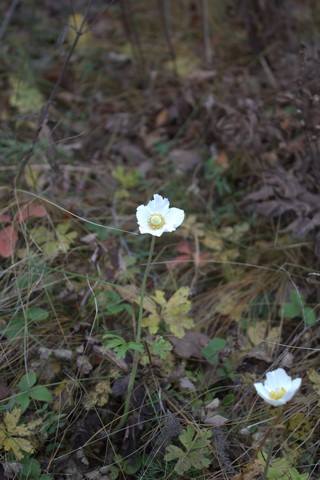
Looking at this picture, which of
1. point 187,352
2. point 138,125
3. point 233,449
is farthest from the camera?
point 138,125

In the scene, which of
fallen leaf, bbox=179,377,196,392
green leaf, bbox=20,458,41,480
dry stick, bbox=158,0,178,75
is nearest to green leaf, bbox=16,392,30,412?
green leaf, bbox=20,458,41,480

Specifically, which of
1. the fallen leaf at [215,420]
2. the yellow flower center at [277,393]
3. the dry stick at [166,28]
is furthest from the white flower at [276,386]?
the dry stick at [166,28]

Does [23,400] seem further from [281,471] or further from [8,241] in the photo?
[281,471]

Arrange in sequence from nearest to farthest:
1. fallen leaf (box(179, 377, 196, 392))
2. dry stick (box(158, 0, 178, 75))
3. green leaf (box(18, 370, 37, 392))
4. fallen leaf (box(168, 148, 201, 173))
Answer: green leaf (box(18, 370, 37, 392)) < fallen leaf (box(179, 377, 196, 392)) < fallen leaf (box(168, 148, 201, 173)) < dry stick (box(158, 0, 178, 75))

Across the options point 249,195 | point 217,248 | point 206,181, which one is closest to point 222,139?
point 206,181

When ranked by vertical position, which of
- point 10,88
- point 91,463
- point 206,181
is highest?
point 10,88

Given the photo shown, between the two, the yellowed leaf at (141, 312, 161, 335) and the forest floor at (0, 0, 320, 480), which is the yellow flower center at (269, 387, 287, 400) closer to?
the forest floor at (0, 0, 320, 480)

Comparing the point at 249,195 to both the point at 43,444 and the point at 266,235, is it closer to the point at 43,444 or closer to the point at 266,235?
the point at 266,235

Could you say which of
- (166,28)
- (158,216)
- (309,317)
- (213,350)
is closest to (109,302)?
(213,350)
